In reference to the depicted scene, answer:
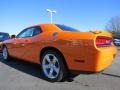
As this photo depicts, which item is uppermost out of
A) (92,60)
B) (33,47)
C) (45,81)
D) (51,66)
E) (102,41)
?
(102,41)

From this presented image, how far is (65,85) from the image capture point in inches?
235

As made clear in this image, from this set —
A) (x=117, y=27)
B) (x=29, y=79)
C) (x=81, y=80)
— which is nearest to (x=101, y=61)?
(x=81, y=80)

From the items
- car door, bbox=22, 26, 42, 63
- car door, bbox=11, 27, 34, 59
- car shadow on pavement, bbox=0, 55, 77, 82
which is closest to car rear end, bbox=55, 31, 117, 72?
car shadow on pavement, bbox=0, 55, 77, 82

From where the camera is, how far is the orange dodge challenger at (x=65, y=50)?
5609 mm

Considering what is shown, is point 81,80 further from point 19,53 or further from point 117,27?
point 117,27

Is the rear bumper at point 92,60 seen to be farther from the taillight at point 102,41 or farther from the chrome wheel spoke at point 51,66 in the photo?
the chrome wheel spoke at point 51,66

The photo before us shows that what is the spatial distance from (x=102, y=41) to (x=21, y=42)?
122 inches

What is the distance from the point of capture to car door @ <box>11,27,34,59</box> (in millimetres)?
7707

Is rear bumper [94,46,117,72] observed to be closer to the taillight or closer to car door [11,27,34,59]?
the taillight

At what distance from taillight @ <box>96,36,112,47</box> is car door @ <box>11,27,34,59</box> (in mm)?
2338

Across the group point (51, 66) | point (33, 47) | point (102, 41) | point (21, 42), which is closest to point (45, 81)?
point (51, 66)

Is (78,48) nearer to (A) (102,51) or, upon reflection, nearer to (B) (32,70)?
(A) (102,51)

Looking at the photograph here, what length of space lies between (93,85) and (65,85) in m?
0.67

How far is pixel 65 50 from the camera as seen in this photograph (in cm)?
602
